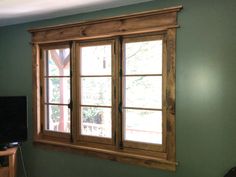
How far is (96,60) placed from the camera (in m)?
3.02

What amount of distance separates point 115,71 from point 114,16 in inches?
25.5

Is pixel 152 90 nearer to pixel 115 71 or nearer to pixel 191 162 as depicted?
pixel 115 71

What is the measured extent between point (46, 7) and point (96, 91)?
46.6 inches

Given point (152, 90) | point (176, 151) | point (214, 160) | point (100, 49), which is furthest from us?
point (100, 49)

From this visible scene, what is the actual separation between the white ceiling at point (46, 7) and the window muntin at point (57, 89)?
18.5 inches

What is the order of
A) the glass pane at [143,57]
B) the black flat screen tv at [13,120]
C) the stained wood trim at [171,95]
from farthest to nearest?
the black flat screen tv at [13,120]
the glass pane at [143,57]
the stained wood trim at [171,95]

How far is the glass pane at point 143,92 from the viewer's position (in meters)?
2.63

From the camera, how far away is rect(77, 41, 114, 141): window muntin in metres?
2.93

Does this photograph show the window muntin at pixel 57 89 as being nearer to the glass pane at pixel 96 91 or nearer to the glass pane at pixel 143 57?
the glass pane at pixel 96 91

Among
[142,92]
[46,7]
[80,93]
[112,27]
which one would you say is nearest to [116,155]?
[142,92]

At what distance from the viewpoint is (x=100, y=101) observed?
300 centimetres

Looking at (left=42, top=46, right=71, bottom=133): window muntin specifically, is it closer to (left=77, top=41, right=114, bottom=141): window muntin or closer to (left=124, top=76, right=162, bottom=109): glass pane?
(left=77, top=41, right=114, bottom=141): window muntin

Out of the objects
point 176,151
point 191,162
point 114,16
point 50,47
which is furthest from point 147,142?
point 50,47

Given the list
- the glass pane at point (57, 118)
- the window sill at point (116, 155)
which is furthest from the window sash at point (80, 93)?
the glass pane at point (57, 118)
